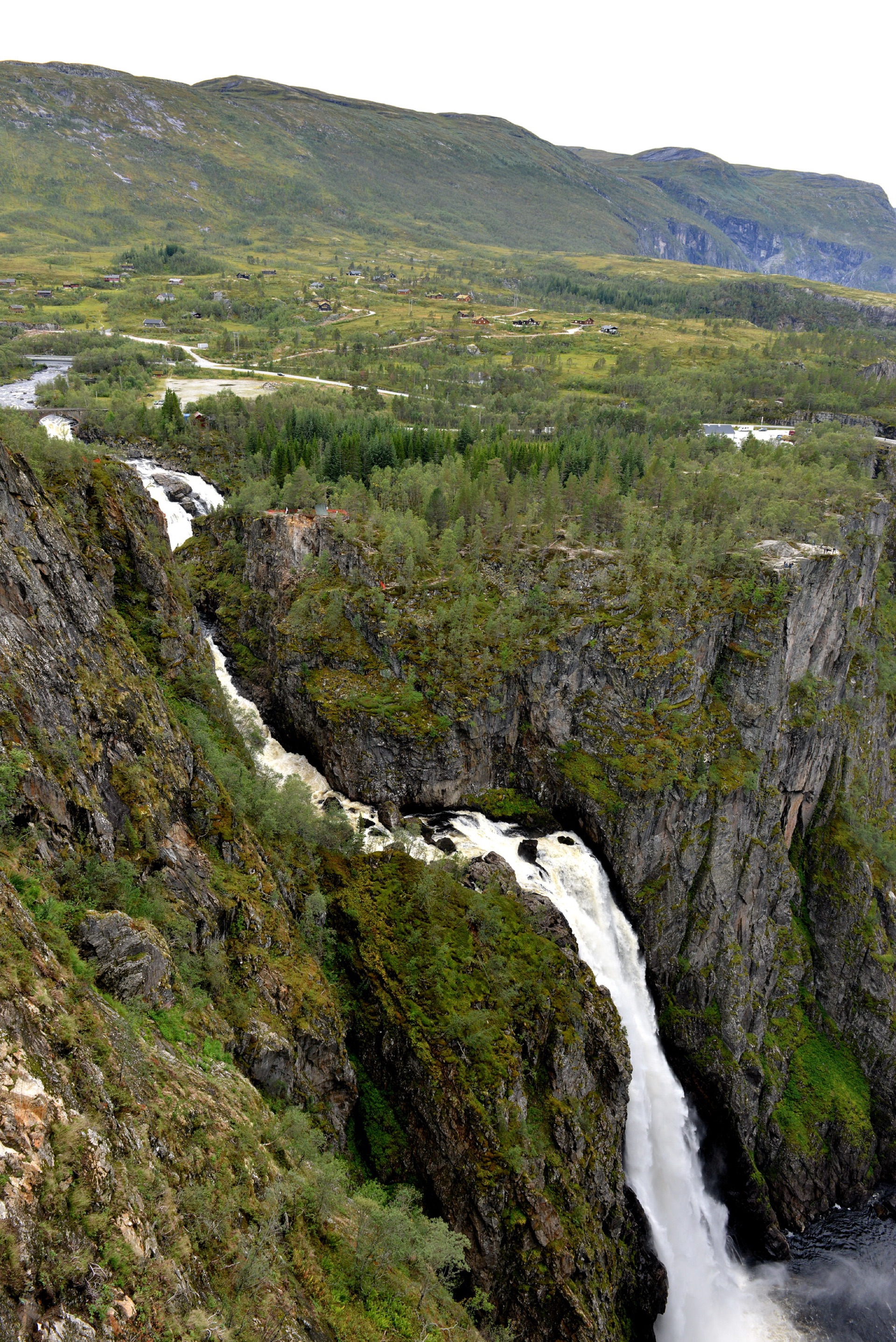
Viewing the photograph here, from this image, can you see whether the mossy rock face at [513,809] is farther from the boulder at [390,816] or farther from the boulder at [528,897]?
the boulder at [528,897]

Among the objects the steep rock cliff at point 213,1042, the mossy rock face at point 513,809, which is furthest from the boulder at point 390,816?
the steep rock cliff at point 213,1042

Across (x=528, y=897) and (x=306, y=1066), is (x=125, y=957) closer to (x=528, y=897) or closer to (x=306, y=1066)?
(x=306, y=1066)

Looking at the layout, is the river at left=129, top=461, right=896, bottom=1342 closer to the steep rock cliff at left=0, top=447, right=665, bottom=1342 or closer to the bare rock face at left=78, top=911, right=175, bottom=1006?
the steep rock cliff at left=0, top=447, right=665, bottom=1342

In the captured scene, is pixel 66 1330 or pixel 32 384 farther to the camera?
pixel 32 384

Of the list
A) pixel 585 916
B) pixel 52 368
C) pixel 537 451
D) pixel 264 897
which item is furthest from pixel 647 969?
pixel 52 368

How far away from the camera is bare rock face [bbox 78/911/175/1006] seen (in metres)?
26.5

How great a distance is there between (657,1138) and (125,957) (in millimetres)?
47675

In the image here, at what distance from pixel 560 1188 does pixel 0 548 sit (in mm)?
45911

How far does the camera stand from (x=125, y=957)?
27.3 meters

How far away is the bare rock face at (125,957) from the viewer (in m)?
26.5

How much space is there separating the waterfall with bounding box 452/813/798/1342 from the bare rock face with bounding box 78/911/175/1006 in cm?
3612

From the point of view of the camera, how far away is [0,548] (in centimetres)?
3269

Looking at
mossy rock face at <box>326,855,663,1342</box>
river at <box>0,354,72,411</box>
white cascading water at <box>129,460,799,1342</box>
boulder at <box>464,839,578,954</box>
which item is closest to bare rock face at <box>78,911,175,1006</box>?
mossy rock face at <box>326,855,663,1342</box>

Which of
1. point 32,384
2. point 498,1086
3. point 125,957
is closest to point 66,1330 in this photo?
point 125,957
